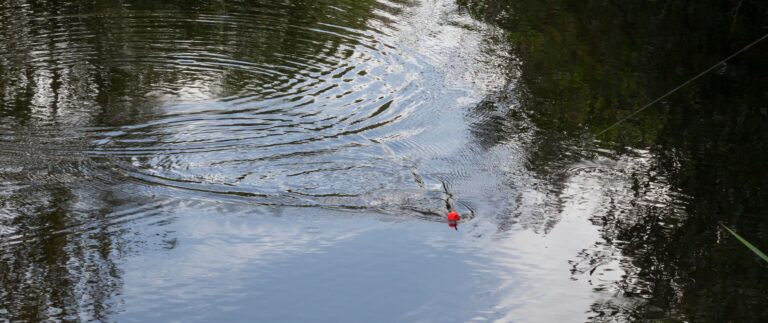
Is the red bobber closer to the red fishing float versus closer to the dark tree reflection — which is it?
the red fishing float

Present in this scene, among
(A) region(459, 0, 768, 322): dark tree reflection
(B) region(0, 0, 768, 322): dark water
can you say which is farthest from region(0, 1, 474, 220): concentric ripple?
(A) region(459, 0, 768, 322): dark tree reflection

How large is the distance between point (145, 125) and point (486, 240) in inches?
104

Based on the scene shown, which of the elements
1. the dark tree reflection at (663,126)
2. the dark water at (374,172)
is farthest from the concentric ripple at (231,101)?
the dark tree reflection at (663,126)

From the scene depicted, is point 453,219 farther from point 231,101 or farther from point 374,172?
point 231,101

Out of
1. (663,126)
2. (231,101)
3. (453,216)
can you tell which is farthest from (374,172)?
(663,126)

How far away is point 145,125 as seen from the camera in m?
6.21

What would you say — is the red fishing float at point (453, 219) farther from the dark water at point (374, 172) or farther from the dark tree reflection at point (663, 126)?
the dark tree reflection at point (663, 126)

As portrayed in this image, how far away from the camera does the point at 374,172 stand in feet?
18.2

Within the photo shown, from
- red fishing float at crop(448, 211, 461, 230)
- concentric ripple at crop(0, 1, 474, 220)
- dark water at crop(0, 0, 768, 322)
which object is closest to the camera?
dark water at crop(0, 0, 768, 322)

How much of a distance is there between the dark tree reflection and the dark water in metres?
0.02

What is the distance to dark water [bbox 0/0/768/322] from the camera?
4297 millimetres

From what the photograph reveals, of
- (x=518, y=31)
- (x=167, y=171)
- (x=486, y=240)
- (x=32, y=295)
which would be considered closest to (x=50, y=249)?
(x=32, y=295)

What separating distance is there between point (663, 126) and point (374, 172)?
2259 millimetres

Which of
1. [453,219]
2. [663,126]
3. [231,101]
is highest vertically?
[663,126]
